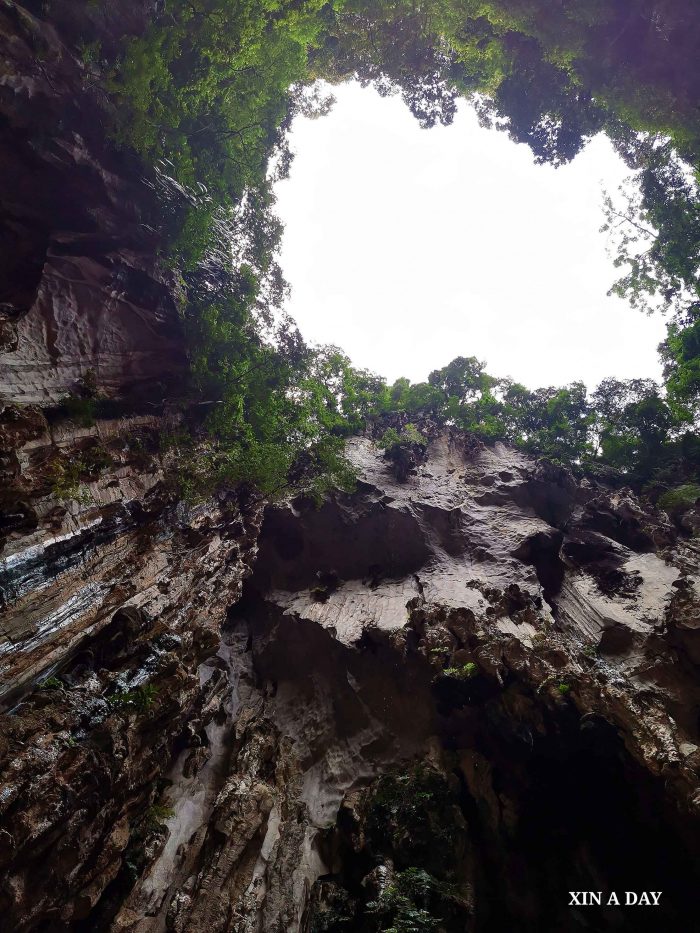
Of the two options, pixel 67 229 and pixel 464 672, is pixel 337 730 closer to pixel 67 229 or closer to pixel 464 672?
pixel 464 672

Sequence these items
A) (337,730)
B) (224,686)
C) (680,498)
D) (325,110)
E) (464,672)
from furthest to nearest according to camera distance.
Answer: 1. (325,110)
2. (680,498)
3. (224,686)
4. (337,730)
5. (464,672)

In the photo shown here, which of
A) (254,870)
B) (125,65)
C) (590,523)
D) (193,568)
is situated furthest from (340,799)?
(125,65)

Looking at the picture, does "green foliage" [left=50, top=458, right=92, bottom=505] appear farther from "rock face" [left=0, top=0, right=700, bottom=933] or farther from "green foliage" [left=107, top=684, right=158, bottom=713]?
"green foliage" [left=107, top=684, right=158, bottom=713]

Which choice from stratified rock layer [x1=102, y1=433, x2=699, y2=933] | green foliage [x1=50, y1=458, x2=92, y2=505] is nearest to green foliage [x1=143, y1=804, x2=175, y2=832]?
stratified rock layer [x1=102, y1=433, x2=699, y2=933]

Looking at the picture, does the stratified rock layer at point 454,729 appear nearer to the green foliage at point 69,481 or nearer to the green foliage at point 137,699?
the green foliage at point 137,699

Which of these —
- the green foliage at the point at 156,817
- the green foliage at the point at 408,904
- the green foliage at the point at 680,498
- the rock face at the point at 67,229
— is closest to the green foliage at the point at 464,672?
the green foliage at the point at 408,904

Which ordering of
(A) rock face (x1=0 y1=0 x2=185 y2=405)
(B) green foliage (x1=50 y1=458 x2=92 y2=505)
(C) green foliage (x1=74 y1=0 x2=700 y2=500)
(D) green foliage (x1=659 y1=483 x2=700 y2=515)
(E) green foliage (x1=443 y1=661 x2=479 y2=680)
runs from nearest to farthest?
(B) green foliage (x1=50 y1=458 x2=92 y2=505) → (A) rock face (x1=0 y1=0 x2=185 y2=405) → (E) green foliage (x1=443 y1=661 x2=479 y2=680) → (C) green foliage (x1=74 y1=0 x2=700 y2=500) → (D) green foliage (x1=659 y1=483 x2=700 y2=515)

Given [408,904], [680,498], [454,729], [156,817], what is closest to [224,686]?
[156,817]

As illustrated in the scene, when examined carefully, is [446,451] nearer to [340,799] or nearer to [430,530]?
[430,530]

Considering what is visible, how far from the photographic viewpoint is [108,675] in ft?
23.6

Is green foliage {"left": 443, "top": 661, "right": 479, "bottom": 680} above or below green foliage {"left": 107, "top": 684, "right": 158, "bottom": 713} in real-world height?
below

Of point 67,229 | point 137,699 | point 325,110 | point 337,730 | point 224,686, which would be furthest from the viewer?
point 325,110

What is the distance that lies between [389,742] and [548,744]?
3.80 meters

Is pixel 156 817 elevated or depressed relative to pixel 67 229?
depressed
